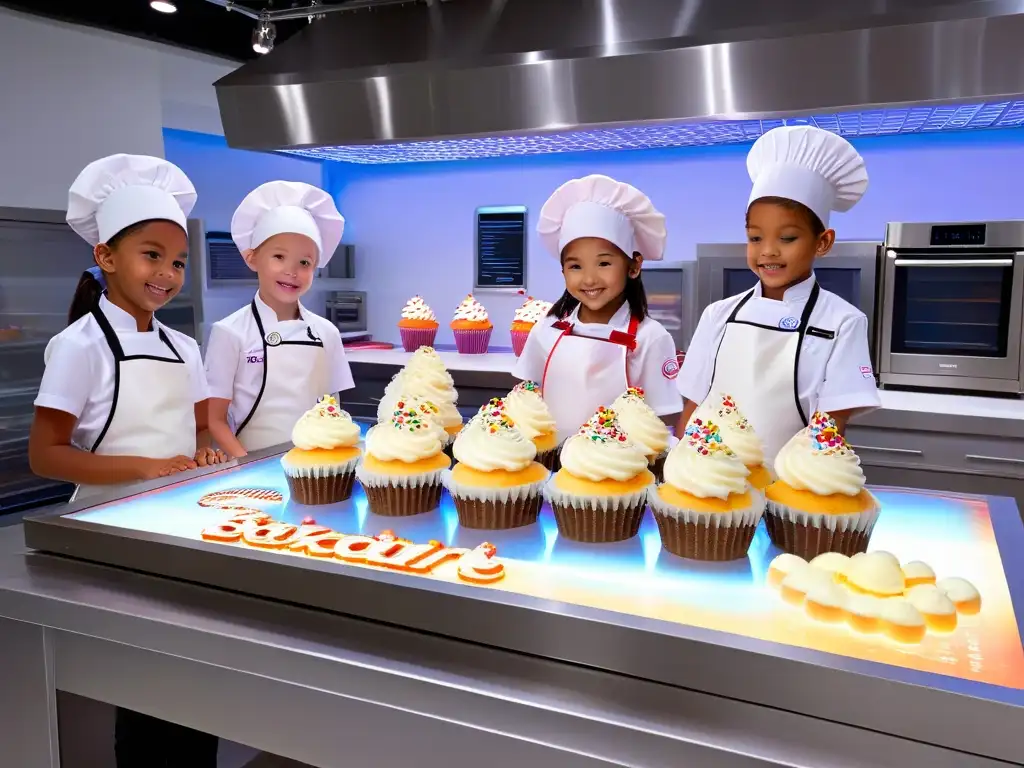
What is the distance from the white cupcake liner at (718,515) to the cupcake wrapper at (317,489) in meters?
0.64

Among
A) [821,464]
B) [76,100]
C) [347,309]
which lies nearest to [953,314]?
[821,464]

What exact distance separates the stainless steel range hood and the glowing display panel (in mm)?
1484

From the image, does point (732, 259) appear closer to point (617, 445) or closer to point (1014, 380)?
point (1014, 380)

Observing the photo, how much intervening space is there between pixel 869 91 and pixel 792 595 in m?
1.96

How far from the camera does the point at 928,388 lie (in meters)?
3.31

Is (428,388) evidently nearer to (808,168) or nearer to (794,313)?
(794,313)

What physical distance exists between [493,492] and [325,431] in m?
0.42

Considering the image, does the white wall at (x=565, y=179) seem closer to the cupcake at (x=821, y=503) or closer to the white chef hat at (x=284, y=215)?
the white chef hat at (x=284, y=215)

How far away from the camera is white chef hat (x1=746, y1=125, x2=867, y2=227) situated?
1.84 metres

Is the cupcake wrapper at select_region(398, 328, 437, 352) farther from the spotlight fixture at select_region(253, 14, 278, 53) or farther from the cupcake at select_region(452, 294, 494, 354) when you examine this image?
the spotlight fixture at select_region(253, 14, 278, 53)

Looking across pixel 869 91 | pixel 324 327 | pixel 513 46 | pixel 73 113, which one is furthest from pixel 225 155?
pixel 869 91

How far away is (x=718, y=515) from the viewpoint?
4.08 feet

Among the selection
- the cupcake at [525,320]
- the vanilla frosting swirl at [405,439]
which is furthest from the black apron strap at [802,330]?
the cupcake at [525,320]

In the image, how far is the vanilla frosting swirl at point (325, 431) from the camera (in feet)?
5.29
